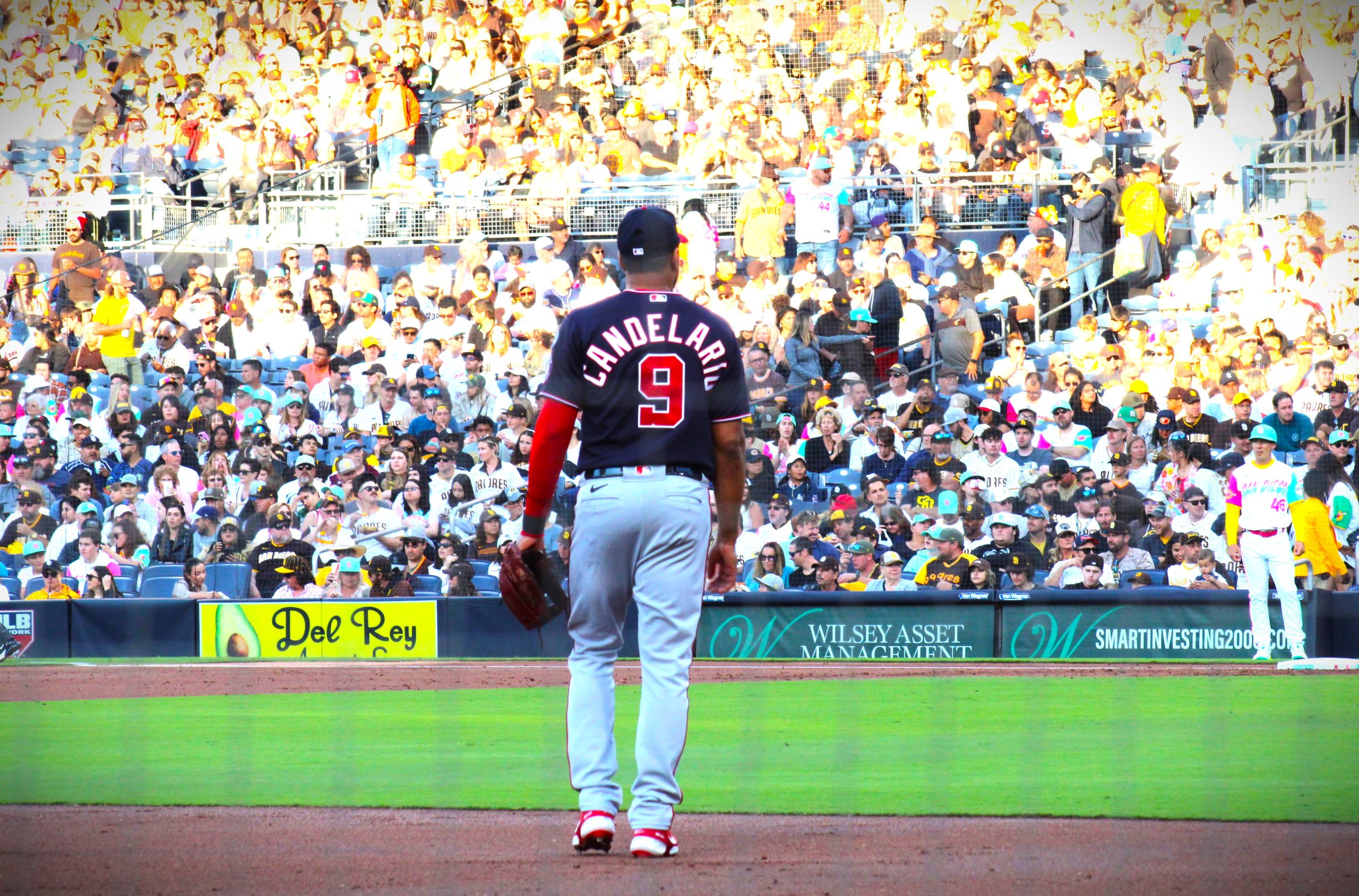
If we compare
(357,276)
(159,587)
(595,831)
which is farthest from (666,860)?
(357,276)

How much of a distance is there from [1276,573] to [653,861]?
880cm

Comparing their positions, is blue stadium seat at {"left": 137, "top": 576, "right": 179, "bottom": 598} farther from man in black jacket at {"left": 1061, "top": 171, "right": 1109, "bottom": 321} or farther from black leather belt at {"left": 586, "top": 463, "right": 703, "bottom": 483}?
black leather belt at {"left": 586, "top": 463, "right": 703, "bottom": 483}

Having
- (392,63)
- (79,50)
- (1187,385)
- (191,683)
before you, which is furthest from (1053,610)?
(79,50)

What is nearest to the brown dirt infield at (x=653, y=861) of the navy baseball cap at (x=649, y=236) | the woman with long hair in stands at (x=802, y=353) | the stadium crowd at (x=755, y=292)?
the navy baseball cap at (x=649, y=236)

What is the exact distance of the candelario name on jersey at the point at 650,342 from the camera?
4.39 metres

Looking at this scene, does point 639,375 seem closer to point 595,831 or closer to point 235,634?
point 595,831

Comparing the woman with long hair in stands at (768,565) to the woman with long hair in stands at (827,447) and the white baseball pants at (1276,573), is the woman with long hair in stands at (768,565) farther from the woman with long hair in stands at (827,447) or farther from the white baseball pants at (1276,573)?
the white baseball pants at (1276,573)

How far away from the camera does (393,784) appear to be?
593 cm

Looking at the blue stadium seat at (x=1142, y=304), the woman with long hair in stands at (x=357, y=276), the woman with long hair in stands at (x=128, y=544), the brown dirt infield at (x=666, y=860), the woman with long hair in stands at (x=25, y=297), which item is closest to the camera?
the brown dirt infield at (x=666, y=860)

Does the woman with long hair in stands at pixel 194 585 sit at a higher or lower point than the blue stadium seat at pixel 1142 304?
lower

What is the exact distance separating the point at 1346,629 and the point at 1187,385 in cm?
364

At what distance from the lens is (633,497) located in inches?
172

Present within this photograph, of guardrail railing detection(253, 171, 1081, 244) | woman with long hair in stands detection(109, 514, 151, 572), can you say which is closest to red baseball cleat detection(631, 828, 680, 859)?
woman with long hair in stands detection(109, 514, 151, 572)

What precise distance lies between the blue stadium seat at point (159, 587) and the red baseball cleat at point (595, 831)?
12.1m
